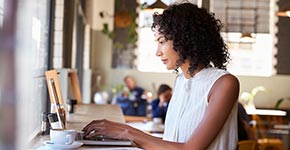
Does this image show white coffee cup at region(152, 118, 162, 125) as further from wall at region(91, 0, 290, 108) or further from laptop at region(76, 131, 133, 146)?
Result: laptop at region(76, 131, 133, 146)

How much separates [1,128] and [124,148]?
1254 mm

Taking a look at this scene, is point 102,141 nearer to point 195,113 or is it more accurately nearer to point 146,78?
point 195,113

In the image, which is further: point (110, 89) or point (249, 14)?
point (110, 89)

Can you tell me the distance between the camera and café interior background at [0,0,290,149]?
1.57ft

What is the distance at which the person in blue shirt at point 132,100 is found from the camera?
746 centimetres

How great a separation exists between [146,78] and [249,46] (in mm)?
1964

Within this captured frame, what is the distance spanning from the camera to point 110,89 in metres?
8.86

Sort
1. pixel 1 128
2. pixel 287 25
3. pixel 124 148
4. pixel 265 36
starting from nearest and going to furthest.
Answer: pixel 1 128 < pixel 124 148 < pixel 287 25 < pixel 265 36

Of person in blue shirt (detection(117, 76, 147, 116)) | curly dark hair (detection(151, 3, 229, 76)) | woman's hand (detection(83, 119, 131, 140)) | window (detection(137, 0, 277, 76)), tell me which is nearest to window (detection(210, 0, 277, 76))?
window (detection(137, 0, 277, 76))

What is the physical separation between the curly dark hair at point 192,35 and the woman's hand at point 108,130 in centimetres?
33

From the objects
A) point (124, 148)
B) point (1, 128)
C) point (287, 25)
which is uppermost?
point (287, 25)

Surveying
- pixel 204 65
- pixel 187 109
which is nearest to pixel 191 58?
pixel 204 65

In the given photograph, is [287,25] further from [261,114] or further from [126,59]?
[126,59]

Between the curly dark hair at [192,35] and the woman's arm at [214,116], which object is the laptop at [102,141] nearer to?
the woman's arm at [214,116]
